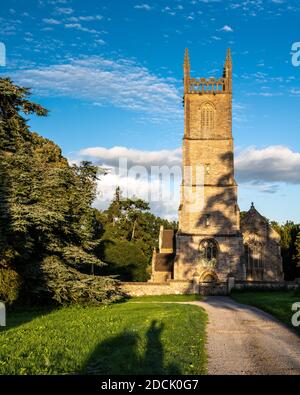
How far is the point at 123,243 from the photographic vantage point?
2000 inches

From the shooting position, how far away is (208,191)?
4128cm

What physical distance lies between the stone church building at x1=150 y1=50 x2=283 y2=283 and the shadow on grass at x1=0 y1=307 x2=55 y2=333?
18619 mm

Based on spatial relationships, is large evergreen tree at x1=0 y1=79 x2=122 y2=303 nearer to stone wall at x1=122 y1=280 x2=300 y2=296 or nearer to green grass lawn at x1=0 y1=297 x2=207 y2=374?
green grass lawn at x1=0 y1=297 x2=207 y2=374

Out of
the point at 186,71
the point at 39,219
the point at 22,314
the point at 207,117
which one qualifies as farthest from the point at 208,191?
the point at 22,314

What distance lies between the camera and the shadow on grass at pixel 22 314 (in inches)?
599

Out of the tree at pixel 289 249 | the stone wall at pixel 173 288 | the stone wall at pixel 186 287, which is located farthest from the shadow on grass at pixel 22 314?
the tree at pixel 289 249

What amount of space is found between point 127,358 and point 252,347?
3674 millimetres

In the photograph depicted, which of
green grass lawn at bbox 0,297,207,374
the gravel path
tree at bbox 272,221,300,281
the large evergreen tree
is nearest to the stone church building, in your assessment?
tree at bbox 272,221,300,281

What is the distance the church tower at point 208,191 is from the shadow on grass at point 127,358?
28.2 metres
